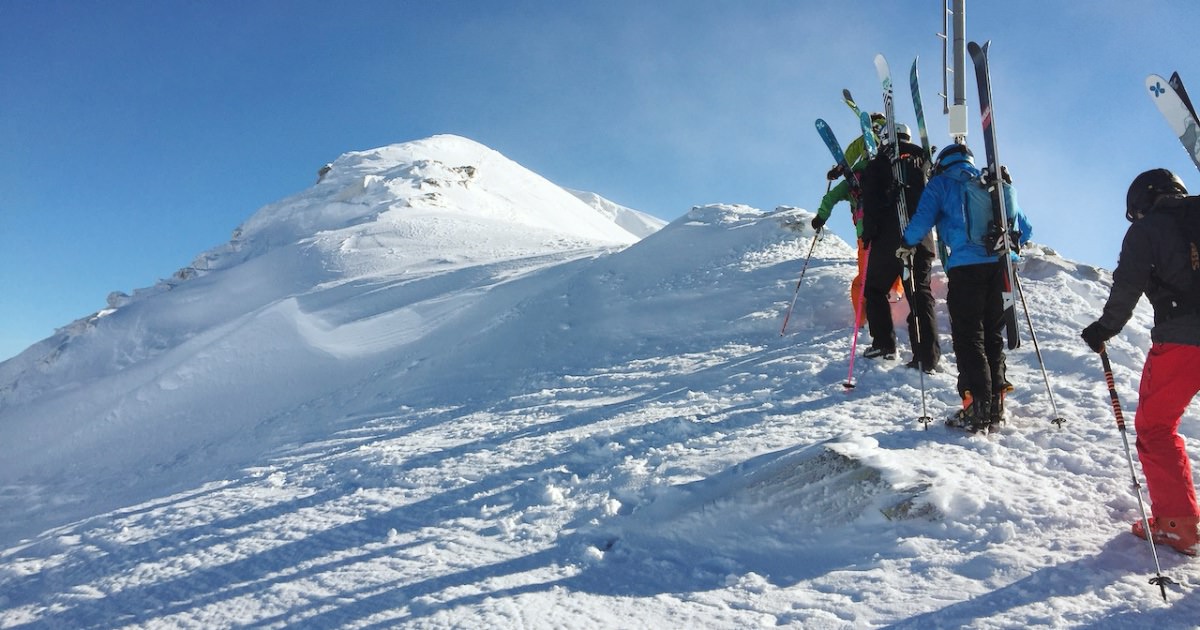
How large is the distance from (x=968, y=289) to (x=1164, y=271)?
155 centimetres

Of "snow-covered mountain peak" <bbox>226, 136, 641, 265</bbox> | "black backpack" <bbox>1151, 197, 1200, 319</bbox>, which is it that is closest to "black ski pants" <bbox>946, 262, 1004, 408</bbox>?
"black backpack" <bbox>1151, 197, 1200, 319</bbox>

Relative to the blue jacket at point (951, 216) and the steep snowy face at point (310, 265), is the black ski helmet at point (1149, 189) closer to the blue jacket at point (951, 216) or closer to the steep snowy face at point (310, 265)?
the blue jacket at point (951, 216)

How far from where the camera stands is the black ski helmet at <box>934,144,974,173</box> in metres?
4.82

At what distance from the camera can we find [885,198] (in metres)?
6.03

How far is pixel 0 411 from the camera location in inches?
534

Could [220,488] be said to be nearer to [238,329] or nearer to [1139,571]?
[1139,571]

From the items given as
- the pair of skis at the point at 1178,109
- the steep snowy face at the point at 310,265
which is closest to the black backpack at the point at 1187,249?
the pair of skis at the point at 1178,109

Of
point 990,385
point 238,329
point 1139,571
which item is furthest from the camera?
point 238,329

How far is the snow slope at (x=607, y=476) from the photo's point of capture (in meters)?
3.13

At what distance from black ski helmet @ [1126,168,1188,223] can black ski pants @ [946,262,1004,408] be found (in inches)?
53.7

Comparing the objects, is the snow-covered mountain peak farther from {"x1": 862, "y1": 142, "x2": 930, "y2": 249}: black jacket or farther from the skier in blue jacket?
the skier in blue jacket

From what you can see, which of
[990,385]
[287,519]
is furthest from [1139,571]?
[287,519]

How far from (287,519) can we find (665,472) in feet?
8.80

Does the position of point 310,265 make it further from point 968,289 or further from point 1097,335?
point 1097,335
